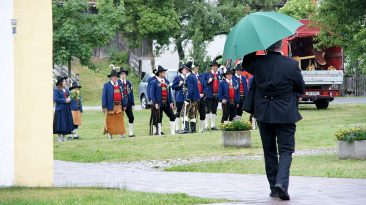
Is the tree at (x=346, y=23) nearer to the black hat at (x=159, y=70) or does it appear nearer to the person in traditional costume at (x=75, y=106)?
the black hat at (x=159, y=70)

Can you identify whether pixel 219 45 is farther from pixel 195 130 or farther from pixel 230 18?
pixel 195 130

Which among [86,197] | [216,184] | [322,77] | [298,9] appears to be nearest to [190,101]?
[322,77]

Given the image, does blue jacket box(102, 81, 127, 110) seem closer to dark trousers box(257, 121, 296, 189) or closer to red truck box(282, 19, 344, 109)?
red truck box(282, 19, 344, 109)

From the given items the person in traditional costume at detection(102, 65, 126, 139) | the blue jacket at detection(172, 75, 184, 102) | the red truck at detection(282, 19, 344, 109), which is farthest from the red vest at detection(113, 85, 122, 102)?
the red truck at detection(282, 19, 344, 109)

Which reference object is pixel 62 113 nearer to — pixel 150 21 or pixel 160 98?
pixel 160 98

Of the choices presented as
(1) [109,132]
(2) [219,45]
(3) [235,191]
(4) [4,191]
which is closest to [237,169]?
(3) [235,191]

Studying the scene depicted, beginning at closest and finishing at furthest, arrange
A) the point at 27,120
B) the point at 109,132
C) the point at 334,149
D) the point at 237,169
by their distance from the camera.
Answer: the point at 27,120
the point at 237,169
the point at 334,149
the point at 109,132

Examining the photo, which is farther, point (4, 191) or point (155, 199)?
point (4, 191)

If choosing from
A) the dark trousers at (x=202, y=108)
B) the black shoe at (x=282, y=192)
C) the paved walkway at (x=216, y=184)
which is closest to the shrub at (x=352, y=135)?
the paved walkway at (x=216, y=184)

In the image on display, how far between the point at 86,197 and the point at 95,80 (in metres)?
48.2

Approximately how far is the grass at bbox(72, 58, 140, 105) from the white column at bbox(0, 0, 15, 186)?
129 feet

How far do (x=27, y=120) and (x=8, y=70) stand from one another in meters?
0.76

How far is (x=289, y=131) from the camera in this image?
12.9 m

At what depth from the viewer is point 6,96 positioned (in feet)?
47.8
